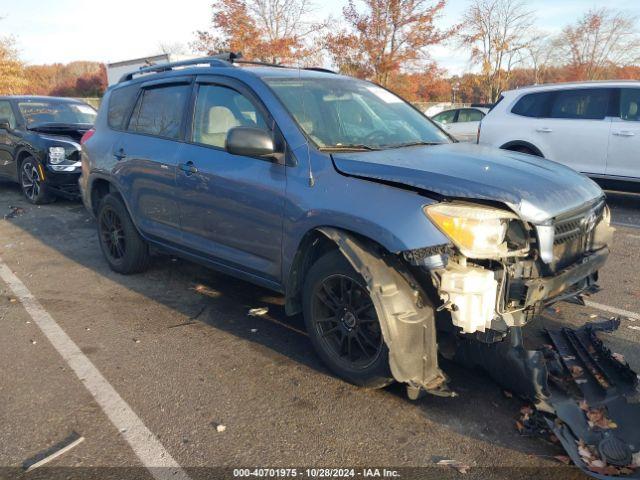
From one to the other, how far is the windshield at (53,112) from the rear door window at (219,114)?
621 cm

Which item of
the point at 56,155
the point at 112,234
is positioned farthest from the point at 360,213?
the point at 56,155

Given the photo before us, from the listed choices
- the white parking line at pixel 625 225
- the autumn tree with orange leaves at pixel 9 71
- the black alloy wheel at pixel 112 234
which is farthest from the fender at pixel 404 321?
the autumn tree with orange leaves at pixel 9 71

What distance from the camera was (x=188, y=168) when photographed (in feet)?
13.2

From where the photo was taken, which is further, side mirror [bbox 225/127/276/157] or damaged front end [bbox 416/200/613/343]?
side mirror [bbox 225/127/276/157]

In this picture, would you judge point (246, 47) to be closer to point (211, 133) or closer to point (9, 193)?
point (9, 193)

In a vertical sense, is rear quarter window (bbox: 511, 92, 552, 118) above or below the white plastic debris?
above

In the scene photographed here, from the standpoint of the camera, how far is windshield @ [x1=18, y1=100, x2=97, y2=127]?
916 cm

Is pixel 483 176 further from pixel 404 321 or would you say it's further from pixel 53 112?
pixel 53 112

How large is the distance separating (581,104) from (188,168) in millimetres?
6701

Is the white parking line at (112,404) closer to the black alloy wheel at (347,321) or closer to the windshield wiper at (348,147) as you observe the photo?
the black alloy wheel at (347,321)

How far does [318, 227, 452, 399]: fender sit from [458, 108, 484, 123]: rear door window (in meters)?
11.4

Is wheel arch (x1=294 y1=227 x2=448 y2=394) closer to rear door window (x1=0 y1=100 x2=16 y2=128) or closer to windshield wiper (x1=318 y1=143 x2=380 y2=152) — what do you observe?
windshield wiper (x1=318 y1=143 x2=380 y2=152)

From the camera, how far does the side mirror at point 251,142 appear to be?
329 centimetres

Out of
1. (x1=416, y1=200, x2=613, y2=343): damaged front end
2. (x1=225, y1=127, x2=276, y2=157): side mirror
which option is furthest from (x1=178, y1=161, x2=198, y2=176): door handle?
(x1=416, y1=200, x2=613, y2=343): damaged front end
